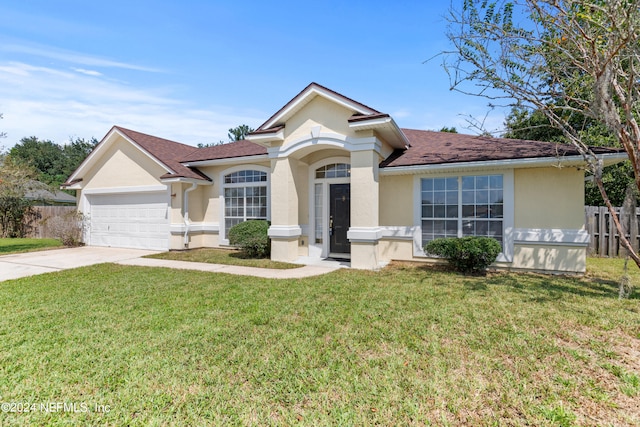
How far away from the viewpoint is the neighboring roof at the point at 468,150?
845 centimetres

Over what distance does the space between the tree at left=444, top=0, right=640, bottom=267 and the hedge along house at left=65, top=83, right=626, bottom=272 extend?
144 centimetres

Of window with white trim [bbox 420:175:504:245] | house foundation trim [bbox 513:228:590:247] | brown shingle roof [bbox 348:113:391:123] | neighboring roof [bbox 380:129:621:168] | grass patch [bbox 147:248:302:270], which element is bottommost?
grass patch [bbox 147:248:302:270]

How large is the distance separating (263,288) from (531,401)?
5.11m

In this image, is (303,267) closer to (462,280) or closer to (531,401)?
(462,280)

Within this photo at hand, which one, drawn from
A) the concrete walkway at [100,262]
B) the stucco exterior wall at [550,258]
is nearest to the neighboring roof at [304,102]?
the concrete walkway at [100,262]

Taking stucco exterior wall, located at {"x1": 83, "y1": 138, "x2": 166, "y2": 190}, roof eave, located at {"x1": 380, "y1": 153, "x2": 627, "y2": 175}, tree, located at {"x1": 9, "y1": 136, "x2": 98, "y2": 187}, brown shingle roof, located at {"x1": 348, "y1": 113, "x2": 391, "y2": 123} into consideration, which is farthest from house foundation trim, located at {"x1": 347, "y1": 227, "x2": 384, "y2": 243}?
tree, located at {"x1": 9, "y1": 136, "x2": 98, "y2": 187}

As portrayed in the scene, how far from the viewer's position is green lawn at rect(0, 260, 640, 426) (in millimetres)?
2803

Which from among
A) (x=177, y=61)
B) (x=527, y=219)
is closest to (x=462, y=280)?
(x=527, y=219)

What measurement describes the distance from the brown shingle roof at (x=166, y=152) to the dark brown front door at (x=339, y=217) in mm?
6305

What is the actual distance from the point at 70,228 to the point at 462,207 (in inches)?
684

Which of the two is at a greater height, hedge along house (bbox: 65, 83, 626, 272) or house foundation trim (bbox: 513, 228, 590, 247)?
hedge along house (bbox: 65, 83, 626, 272)

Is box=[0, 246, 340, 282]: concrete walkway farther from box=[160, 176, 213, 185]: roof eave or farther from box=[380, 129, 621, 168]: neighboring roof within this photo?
box=[380, 129, 621, 168]: neighboring roof

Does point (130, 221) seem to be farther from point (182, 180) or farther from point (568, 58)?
point (568, 58)

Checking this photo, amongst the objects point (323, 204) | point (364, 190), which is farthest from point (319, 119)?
point (323, 204)
